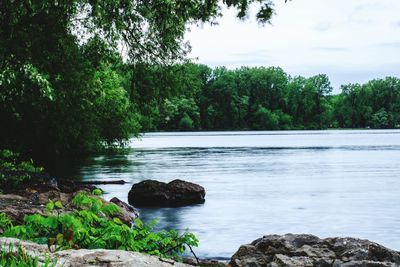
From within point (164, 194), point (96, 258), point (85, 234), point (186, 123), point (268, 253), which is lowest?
point (164, 194)

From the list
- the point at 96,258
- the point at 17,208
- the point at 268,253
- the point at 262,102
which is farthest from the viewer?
the point at 262,102

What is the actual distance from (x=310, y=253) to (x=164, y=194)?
617 inches

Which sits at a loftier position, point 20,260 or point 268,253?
point 20,260

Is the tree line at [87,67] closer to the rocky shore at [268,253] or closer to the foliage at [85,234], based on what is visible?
the rocky shore at [268,253]

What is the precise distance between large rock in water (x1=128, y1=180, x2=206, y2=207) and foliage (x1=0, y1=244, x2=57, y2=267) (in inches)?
781

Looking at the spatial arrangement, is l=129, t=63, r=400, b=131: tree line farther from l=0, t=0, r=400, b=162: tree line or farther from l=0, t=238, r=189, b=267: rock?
A: l=0, t=238, r=189, b=267: rock

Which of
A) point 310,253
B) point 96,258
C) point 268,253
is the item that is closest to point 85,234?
point 96,258

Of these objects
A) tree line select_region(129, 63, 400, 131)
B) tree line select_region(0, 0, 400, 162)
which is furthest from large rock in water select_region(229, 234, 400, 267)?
tree line select_region(129, 63, 400, 131)

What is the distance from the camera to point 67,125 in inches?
1559

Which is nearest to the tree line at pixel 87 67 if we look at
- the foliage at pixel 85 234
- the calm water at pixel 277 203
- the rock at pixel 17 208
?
the calm water at pixel 277 203

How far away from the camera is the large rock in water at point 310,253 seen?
10438 mm

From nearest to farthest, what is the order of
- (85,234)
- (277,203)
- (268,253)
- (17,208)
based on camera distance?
(85,234)
(268,253)
(17,208)
(277,203)

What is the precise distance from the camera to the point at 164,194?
85.3ft

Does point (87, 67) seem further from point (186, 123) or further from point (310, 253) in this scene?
point (186, 123)
